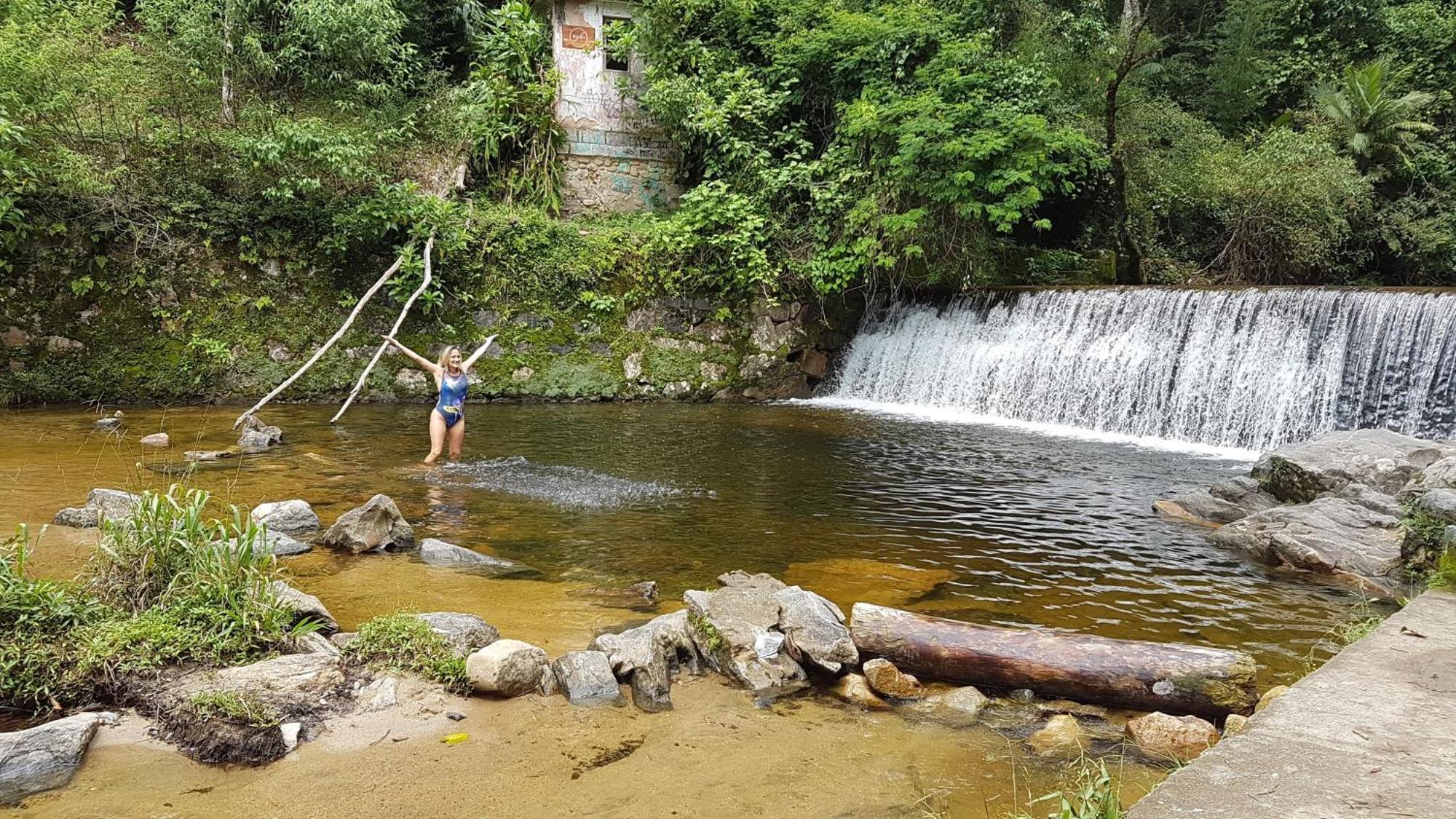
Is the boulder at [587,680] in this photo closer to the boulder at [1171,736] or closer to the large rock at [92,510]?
the boulder at [1171,736]

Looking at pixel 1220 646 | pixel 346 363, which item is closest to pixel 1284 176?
pixel 1220 646

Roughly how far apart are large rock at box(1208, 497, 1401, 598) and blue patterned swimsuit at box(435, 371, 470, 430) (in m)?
7.34

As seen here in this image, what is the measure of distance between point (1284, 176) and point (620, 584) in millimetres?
15350

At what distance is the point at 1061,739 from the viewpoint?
3.69m

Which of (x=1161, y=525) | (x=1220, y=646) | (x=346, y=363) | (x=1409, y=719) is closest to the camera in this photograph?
(x=1409, y=719)

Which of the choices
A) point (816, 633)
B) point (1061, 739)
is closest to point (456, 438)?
point (816, 633)

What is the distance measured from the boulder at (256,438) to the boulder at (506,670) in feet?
21.5

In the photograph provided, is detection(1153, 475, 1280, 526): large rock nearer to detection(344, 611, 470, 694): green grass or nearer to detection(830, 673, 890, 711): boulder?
detection(830, 673, 890, 711): boulder

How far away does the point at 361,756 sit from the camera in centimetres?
321

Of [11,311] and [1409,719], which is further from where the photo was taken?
[11,311]

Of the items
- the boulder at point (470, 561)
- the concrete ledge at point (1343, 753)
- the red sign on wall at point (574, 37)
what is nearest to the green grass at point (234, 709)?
the boulder at point (470, 561)

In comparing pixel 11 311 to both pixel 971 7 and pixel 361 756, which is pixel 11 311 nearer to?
pixel 361 756

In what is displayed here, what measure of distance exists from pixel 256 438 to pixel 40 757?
7.11 metres

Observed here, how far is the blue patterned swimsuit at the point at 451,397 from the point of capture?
8.98 m
